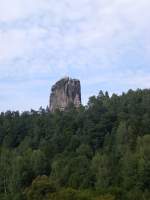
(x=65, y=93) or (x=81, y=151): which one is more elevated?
(x=65, y=93)

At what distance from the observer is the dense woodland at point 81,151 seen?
81.9 m

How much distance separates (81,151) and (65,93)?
59.8 metres

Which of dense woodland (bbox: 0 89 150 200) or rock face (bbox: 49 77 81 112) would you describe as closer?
dense woodland (bbox: 0 89 150 200)

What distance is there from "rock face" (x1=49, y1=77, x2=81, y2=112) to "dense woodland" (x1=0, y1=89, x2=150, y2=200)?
1532 centimetres

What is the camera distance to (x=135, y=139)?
359 ft

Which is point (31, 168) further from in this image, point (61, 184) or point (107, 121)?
point (107, 121)

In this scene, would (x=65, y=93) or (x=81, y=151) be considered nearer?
(x=81, y=151)

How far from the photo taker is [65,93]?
164375 mm

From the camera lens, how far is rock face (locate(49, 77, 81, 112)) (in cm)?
16375

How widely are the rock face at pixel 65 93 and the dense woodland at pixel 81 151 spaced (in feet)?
50.2

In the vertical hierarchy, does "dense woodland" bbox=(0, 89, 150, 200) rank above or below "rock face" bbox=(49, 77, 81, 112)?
below

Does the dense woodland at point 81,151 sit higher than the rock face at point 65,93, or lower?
lower

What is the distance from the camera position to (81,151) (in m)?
105

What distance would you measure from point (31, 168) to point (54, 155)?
992cm
